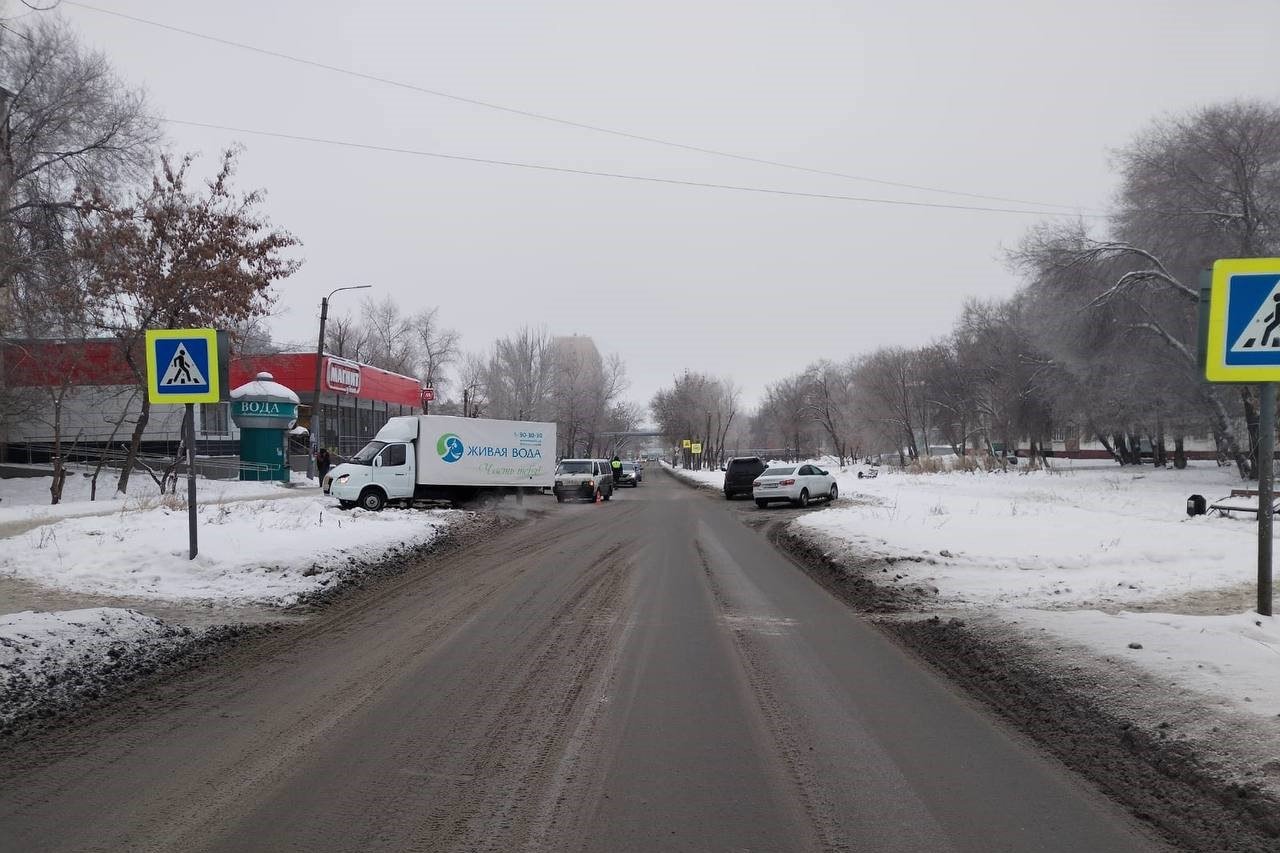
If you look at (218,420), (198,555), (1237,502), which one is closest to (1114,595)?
(198,555)

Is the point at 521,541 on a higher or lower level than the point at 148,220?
lower

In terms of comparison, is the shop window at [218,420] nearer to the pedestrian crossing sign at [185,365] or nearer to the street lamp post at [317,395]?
the street lamp post at [317,395]

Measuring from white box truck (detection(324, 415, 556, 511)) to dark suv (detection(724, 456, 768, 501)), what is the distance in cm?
1034

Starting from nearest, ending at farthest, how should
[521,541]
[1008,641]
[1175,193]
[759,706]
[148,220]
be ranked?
[759,706]
[1008,641]
[521,541]
[148,220]
[1175,193]

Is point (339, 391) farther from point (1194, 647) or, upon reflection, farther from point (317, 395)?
point (1194, 647)

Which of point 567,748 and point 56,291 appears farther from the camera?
point 56,291

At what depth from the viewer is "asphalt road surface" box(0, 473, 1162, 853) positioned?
4020 millimetres

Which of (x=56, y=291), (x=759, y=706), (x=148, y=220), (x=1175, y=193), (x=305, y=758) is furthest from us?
(x=1175, y=193)

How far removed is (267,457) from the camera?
121 ft

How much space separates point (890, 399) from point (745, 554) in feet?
224

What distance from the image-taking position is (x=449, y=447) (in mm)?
27672

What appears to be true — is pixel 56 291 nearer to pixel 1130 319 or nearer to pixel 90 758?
pixel 90 758

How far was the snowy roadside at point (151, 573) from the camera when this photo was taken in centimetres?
677

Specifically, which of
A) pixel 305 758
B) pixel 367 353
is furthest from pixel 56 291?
pixel 367 353
